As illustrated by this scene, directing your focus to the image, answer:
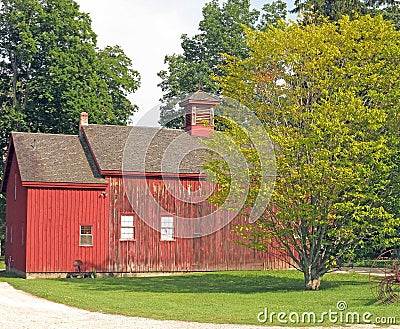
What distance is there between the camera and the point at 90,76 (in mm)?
45312

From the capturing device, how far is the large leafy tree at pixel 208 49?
54.3m

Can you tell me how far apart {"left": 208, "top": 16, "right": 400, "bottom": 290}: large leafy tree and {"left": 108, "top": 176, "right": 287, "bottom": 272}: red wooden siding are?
9.05 m

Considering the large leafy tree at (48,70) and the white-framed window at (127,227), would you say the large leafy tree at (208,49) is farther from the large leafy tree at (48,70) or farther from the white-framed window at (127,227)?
the white-framed window at (127,227)

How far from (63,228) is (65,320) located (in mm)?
15833

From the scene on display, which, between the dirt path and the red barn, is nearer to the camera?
the dirt path

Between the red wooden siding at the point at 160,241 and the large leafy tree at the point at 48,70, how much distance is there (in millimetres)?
11315

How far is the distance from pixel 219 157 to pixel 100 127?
13.5 meters

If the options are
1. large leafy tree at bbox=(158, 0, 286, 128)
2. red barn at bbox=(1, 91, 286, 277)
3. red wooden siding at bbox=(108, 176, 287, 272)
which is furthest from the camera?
large leafy tree at bbox=(158, 0, 286, 128)

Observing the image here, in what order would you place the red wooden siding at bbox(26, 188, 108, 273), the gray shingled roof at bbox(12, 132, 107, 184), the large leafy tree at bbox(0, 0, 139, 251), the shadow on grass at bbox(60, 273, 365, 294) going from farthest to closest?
the large leafy tree at bbox(0, 0, 139, 251)
the gray shingled roof at bbox(12, 132, 107, 184)
the red wooden siding at bbox(26, 188, 108, 273)
the shadow on grass at bbox(60, 273, 365, 294)

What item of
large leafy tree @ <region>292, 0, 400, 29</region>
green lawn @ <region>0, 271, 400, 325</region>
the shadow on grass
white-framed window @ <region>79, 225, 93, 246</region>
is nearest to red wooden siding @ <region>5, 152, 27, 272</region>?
white-framed window @ <region>79, 225, 93, 246</region>

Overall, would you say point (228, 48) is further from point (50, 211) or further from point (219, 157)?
point (219, 157)

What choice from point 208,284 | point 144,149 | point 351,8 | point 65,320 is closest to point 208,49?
point 351,8

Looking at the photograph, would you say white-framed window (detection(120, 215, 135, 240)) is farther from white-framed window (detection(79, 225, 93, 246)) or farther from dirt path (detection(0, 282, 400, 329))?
dirt path (detection(0, 282, 400, 329))

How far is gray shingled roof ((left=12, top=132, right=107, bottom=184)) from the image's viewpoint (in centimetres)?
3284
